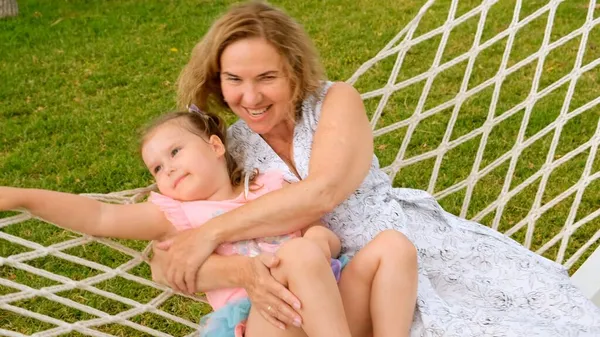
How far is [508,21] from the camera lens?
5066 mm

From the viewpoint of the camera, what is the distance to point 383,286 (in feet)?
5.28

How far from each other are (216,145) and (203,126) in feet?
0.20

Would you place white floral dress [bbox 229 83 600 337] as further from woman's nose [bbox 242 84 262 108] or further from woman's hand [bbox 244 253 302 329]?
woman's hand [bbox 244 253 302 329]

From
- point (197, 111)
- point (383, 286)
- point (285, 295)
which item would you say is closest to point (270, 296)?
point (285, 295)

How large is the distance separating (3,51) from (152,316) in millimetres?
3432

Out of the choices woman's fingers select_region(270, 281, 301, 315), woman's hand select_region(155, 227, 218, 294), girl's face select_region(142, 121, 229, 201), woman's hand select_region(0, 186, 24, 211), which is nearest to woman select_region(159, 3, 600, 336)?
woman's hand select_region(155, 227, 218, 294)

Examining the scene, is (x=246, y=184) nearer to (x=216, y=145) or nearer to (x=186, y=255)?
(x=216, y=145)

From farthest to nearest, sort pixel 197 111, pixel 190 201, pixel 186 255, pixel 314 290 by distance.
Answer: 1. pixel 197 111
2. pixel 190 201
3. pixel 186 255
4. pixel 314 290

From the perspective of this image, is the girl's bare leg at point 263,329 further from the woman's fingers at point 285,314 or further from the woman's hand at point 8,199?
the woman's hand at point 8,199

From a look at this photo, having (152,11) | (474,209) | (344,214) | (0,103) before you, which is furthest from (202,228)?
(152,11)

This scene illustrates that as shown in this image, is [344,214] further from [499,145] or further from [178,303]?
[499,145]

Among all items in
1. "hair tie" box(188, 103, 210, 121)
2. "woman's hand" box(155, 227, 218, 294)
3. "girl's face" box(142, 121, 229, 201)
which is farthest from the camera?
"hair tie" box(188, 103, 210, 121)

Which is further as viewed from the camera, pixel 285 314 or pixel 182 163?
pixel 182 163

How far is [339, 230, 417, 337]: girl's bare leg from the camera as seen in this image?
5.27 feet
